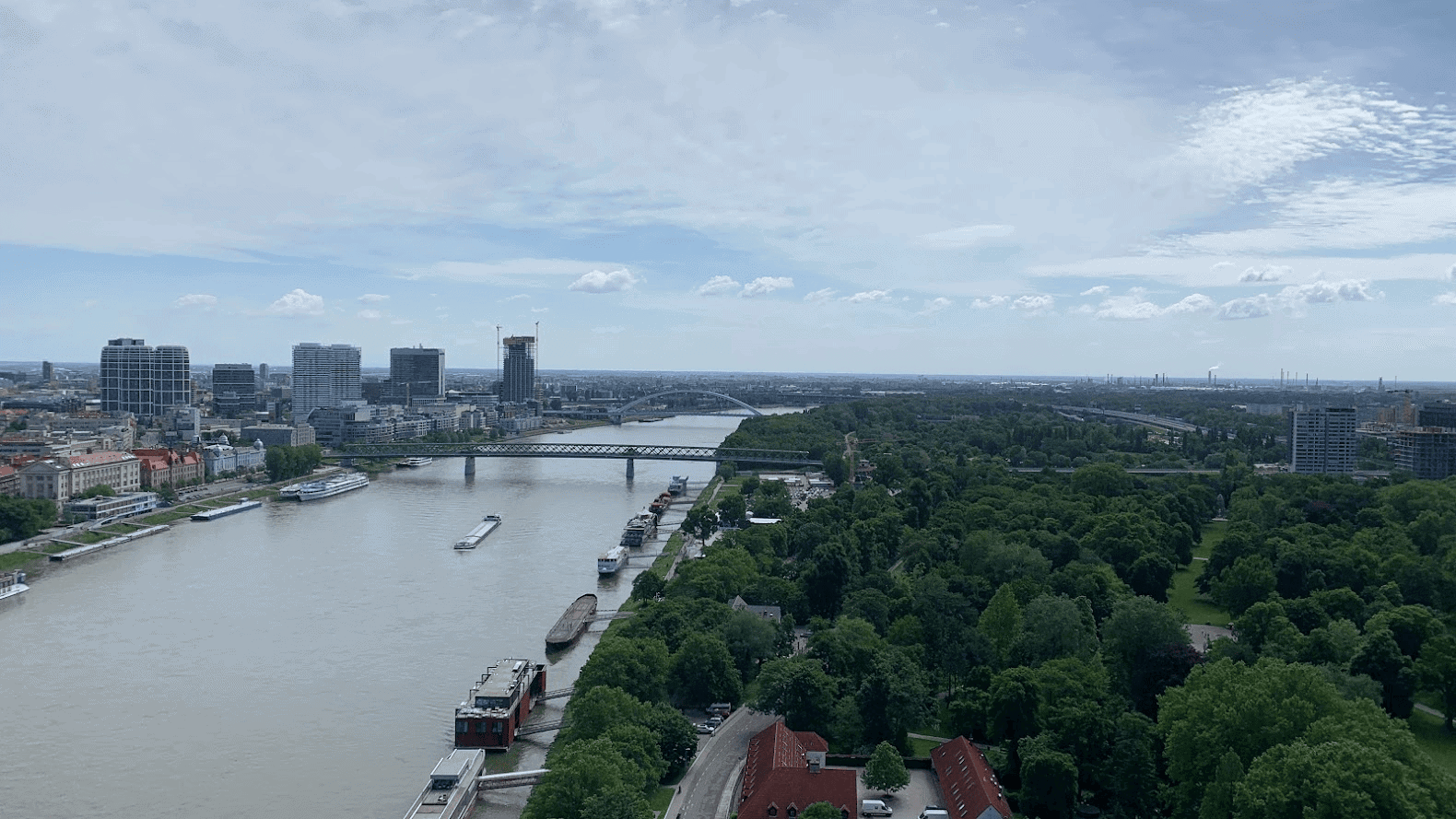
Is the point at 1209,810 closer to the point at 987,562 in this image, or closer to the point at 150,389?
the point at 987,562

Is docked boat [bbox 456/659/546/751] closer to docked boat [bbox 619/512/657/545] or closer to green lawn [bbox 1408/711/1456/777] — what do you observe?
green lawn [bbox 1408/711/1456/777]

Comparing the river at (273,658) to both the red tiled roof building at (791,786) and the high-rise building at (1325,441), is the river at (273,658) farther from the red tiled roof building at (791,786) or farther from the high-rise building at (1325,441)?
the high-rise building at (1325,441)

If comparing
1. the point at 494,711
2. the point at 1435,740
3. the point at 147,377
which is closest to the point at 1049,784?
the point at 1435,740

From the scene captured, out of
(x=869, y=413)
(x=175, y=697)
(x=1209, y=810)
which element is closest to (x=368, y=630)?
(x=175, y=697)

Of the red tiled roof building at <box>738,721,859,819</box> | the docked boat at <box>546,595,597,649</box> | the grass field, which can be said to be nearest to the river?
the docked boat at <box>546,595,597,649</box>

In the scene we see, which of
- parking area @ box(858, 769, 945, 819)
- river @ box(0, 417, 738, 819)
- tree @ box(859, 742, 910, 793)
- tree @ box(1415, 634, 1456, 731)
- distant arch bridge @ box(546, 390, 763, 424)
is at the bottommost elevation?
river @ box(0, 417, 738, 819)

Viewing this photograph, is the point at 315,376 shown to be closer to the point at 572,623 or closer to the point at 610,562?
the point at 610,562

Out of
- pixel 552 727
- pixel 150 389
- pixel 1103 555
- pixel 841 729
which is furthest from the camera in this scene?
pixel 150 389
